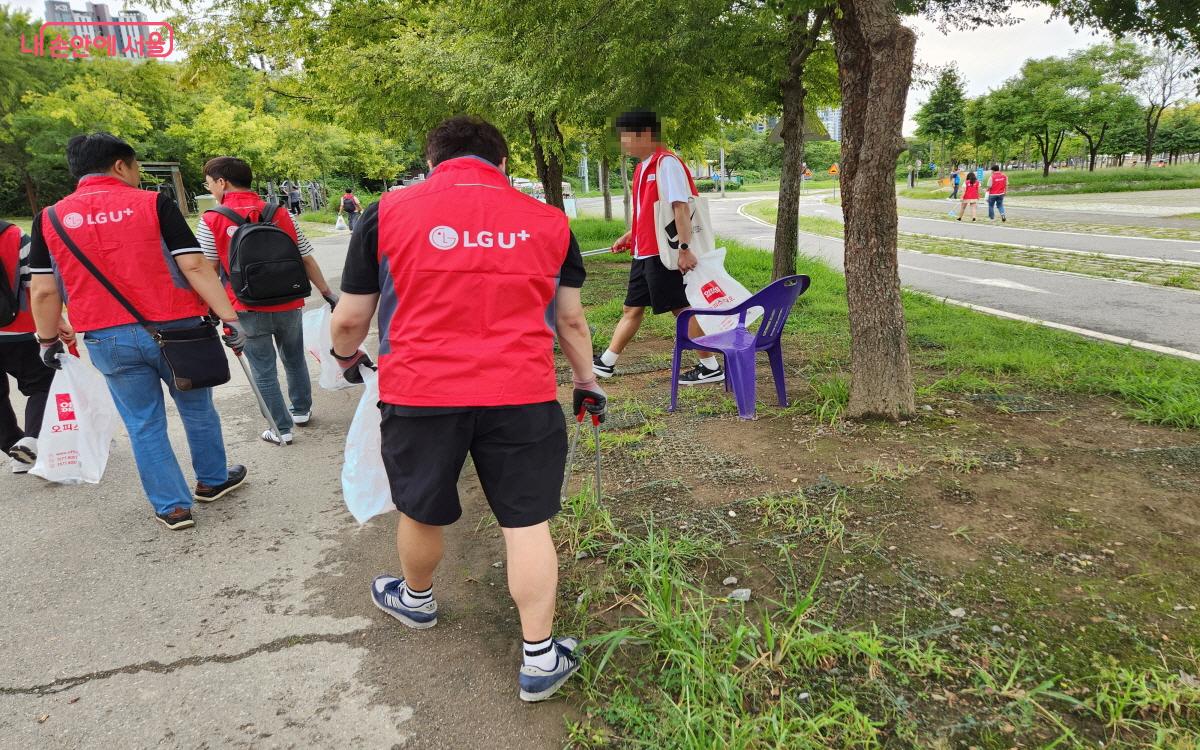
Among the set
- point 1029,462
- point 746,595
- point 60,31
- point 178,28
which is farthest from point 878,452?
point 60,31

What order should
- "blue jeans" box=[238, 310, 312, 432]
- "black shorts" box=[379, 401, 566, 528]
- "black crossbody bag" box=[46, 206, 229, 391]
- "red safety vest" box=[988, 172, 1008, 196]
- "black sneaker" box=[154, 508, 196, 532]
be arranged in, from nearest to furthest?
"black shorts" box=[379, 401, 566, 528] < "black crossbody bag" box=[46, 206, 229, 391] < "black sneaker" box=[154, 508, 196, 532] < "blue jeans" box=[238, 310, 312, 432] < "red safety vest" box=[988, 172, 1008, 196]

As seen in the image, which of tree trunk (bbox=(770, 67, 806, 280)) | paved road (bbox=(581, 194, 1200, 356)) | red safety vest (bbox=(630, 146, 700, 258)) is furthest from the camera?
tree trunk (bbox=(770, 67, 806, 280))

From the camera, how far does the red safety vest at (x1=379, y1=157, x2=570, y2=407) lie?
6.64 ft

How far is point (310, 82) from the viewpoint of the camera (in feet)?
40.2

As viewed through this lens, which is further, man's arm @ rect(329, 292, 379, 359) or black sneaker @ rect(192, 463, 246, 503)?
black sneaker @ rect(192, 463, 246, 503)

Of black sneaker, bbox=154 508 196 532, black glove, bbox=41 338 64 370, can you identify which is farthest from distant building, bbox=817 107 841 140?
black glove, bbox=41 338 64 370

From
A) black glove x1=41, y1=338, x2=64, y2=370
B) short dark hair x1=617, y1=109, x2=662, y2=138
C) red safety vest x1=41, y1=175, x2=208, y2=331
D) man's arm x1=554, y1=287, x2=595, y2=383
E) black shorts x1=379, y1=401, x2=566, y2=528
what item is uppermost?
short dark hair x1=617, y1=109, x2=662, y2=138

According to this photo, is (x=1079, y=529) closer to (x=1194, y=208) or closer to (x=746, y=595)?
(x=746, y=595)

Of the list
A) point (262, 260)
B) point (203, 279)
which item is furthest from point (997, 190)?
point (203, 279)

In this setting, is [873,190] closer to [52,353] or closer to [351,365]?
[351,365]

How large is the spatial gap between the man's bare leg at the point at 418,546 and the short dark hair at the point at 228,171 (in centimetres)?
306

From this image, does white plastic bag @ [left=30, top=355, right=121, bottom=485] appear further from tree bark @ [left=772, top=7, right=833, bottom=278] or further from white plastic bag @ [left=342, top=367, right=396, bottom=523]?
tree bark @ [left=772, top=7, right=833, bottom=278]

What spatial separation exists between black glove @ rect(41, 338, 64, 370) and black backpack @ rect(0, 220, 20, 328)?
2.06 ft

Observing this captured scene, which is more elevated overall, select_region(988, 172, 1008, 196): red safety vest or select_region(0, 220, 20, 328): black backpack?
select_region(988, 172, 1008, 196): red safety vest
